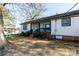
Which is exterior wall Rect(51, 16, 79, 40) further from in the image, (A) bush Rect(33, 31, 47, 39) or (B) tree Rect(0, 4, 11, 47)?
(B) tree Rect(0, 4, 11, 47)

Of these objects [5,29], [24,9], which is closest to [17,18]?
[24,9]

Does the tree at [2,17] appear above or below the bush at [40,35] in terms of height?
above

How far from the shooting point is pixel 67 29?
10047mm

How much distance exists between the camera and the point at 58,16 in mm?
10703

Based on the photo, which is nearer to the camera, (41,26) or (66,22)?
(66,22)

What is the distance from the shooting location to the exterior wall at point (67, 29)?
9375mm

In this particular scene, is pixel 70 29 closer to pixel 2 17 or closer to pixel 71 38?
pixel 71 38

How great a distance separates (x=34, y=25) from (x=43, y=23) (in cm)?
83

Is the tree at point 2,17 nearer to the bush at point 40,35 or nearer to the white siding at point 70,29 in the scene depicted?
the bush at point 40,35

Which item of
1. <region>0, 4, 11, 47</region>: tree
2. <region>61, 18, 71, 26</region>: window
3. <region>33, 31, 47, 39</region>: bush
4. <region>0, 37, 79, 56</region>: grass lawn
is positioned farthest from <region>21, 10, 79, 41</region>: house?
<region>0, 37, 79, 56</region>: grass lawn

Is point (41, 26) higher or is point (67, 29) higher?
point (41, 26)

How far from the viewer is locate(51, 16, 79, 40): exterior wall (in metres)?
9.38

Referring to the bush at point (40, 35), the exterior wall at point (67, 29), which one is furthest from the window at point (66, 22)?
the bush at point (40, 35)

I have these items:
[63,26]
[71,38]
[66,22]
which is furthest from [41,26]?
[71,38]
